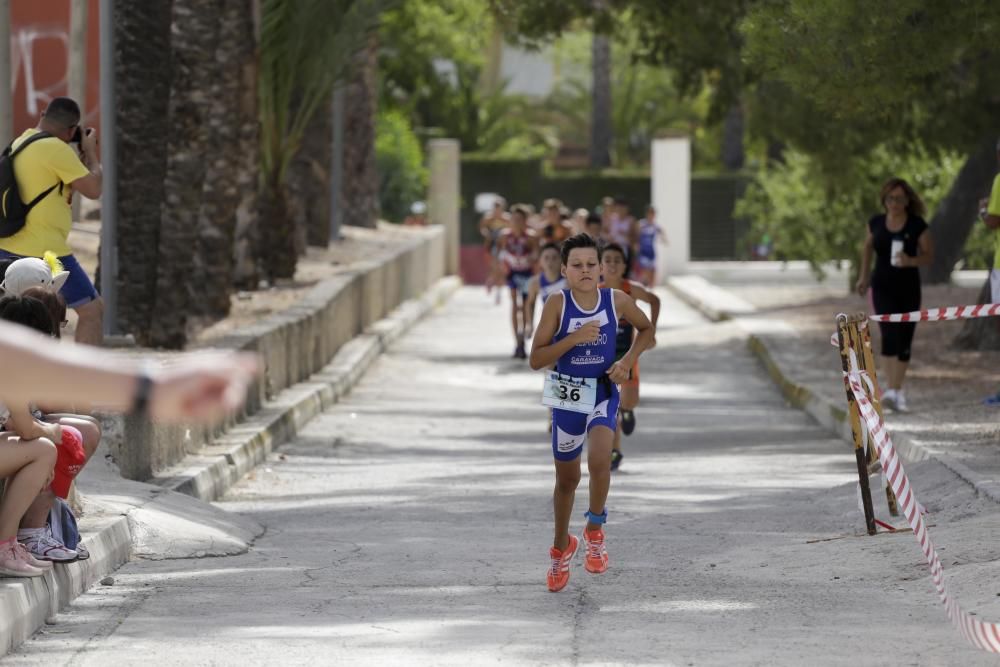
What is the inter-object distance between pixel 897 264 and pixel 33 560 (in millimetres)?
8924

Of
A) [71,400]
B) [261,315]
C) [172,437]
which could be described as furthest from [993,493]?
[261,315]

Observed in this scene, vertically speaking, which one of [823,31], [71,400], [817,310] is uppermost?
[823,31]

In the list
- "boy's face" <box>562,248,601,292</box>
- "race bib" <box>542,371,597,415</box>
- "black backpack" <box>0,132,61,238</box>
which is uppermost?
"black backpack" <box>0,132,61,238</box>

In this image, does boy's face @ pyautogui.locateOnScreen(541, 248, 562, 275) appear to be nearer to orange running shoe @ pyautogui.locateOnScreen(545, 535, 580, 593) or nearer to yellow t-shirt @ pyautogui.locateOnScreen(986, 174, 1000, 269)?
yellow t-shirt @ pyautogui.locateOnScreen(986, 174, 1000, 269)

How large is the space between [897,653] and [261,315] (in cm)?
1390

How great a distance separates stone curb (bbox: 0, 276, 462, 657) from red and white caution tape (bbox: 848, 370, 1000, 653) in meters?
3.31

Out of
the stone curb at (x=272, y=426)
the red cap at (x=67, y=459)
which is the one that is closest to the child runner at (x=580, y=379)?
the red cap at (x=67, y=459)

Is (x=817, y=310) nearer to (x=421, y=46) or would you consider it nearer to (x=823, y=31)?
(x=823, y=31)

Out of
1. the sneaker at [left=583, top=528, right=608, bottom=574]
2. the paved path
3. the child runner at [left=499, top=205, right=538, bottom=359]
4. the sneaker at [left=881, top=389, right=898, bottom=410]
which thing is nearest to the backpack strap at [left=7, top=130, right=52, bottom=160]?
the paved path

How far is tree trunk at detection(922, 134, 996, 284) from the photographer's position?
81.7 ft

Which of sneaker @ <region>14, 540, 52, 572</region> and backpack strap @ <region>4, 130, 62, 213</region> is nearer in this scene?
sneaker @ <region>14, 540, 52, 572</region>

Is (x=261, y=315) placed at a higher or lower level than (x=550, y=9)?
lower

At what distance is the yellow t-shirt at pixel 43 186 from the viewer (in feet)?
36.9

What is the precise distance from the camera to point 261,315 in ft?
67.2
